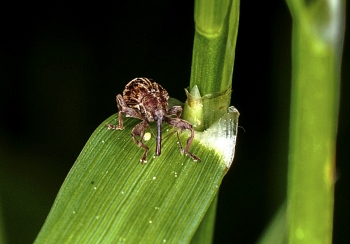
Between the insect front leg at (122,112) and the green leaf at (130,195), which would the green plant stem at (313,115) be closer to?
the green leaf at (130,195)

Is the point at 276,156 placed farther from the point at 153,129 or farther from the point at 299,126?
the point at 299,126

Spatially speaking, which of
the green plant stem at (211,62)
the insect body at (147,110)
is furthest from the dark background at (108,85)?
the green plant stem at (211,62)

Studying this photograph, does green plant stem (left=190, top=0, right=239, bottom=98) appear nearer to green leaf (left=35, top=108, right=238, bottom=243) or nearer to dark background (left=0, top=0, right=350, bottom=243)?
green leaf (left=35, top=108, right=238, bottom=243)

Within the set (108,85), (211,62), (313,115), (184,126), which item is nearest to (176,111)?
(184,126)

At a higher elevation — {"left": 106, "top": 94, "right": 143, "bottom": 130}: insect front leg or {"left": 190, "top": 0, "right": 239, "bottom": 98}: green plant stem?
{"left": 190, "top": 0, "right": 239, "bottom": 98}: green plant stem

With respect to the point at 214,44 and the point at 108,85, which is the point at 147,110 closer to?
the point at 214,44

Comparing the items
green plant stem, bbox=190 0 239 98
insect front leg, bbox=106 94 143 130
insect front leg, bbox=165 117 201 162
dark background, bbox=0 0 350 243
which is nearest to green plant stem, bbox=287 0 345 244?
green plant stem, bbox=190 0 239 98

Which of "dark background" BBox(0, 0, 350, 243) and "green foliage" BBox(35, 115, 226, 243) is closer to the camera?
"green foliage" BBox(35, 115, 226, 243)
